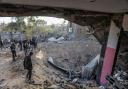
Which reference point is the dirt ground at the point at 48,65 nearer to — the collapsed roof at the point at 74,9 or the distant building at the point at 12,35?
the distant building at the point at 12,35

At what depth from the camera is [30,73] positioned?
8164 mm

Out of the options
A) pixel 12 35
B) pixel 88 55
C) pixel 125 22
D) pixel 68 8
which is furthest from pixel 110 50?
pixel 12 35

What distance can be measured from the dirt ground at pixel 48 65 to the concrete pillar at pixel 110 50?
123 centimetres

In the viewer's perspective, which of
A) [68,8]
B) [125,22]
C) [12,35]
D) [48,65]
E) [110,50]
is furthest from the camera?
[12,35]

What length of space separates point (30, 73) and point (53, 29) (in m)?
10.9

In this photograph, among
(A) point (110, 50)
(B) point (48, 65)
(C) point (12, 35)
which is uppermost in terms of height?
(A) point (110, 50)

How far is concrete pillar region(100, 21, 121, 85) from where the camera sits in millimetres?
6719

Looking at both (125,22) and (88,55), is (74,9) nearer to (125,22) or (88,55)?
(125,22)

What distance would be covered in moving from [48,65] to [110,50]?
13.1 feet

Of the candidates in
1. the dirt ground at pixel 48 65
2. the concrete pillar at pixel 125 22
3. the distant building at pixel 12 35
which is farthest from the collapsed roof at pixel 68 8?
the distant building at pixel 12 35

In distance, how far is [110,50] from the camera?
6.93m

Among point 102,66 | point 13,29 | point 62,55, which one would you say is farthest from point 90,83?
point 13,29

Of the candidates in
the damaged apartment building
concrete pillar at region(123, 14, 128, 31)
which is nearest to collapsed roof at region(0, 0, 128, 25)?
the damaged apartment building

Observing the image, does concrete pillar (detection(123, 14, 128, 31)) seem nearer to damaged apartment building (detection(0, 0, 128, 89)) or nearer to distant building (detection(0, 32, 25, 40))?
damaged apartment building (detection(0, 0, 128, 89))
